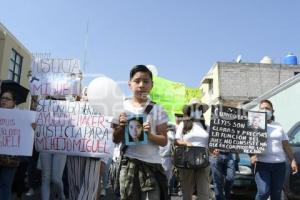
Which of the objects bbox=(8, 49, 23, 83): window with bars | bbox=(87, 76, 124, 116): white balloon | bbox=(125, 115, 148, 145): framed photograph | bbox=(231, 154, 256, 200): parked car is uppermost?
bbox=(8, 49, 23, 83): window with bars

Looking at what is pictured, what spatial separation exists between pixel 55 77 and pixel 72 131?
1.38 m

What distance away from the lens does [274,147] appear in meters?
6.41

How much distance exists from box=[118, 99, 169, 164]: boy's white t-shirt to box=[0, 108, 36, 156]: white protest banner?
7.77 feet

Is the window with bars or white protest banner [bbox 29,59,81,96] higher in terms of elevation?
the window with bars

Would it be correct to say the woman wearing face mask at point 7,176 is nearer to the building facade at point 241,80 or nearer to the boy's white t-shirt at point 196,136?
the boy's white t-shirt at point 196,136

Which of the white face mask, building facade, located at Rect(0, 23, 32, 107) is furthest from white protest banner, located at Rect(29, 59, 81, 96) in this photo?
building facade, located at Rect(0, 23, 32, 107)

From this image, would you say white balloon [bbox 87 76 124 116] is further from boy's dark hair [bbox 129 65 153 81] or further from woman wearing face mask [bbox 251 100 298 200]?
woman wearing face mask [bbox 251 100 298 200]

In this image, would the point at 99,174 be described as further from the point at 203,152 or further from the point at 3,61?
the point at 3,61

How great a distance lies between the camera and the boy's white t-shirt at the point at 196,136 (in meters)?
6.66

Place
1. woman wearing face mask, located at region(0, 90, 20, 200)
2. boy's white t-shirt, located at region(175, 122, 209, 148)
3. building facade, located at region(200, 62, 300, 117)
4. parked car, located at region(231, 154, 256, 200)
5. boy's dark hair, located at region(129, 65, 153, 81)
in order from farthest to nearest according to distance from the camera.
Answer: building facade, located at region(200, 62, 300, 117)
parked car, located at region(231, 154, 256, 200)
boy's white t-shirt, located at region(175, 122, 209, 148)
woman wearing face mask, located at region(0, 90, 20, 200)
boy's dark hair, located at region(129, 65, 153, 81)

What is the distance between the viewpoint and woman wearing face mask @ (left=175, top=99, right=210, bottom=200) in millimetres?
6449

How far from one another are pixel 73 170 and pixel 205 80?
32.4 m

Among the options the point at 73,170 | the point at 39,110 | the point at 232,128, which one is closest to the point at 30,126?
the point at 39,110

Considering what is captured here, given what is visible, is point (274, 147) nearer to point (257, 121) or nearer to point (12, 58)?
point (257, 121)
